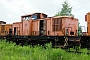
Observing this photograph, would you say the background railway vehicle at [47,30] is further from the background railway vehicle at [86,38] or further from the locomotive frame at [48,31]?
the background railway vehicle at [86,38]

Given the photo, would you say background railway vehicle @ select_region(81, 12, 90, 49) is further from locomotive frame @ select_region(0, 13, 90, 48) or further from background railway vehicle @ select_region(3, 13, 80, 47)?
background railway vehicle @ select_region(3, 13, 80, 47)

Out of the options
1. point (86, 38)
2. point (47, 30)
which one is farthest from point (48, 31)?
point (86, 38)

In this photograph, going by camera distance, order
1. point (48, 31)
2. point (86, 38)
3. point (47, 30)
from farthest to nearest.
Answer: point (47, 30) < point (48, 31) < point (86, 38)

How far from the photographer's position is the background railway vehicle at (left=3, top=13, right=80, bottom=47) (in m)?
15.5

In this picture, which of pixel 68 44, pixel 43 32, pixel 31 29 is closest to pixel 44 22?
pixel 43 32

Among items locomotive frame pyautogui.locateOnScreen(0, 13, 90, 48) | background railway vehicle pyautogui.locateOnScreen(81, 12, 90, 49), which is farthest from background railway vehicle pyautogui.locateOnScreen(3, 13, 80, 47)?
background railway vehicle pyautogui.locateOnScreen(81, 12, 90, 49)

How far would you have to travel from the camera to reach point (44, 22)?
58.3ft

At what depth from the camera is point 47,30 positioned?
1744cm

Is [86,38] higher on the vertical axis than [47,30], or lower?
lower

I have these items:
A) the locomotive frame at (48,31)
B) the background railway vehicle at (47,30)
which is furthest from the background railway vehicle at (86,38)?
Result: the background railway vehicle at (47,30)

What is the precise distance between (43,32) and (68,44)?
352cm

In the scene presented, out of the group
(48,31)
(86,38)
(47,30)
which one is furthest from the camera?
(47,30)

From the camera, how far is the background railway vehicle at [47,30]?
15547 mm

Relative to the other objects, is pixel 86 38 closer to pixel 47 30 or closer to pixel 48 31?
pixel 48 31
